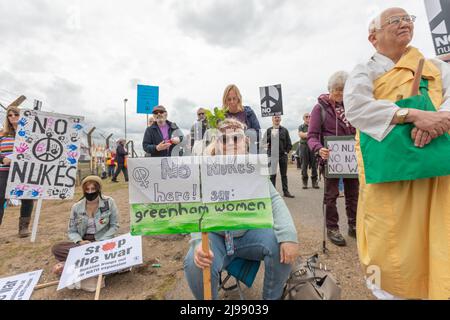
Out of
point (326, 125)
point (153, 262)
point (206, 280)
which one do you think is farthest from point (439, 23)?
point (153, 262)

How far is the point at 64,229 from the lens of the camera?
4422 mm

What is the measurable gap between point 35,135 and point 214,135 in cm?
339

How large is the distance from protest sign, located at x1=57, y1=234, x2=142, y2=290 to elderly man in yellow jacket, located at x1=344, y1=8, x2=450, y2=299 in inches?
83.0

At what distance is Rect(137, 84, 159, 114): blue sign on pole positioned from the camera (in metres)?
4.95

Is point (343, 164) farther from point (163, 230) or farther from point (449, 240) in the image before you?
point (163, 230)

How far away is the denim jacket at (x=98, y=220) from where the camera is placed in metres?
2.77

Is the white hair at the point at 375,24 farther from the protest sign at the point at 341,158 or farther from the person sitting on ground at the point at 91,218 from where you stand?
the person sitting on ground at the point at 91,218

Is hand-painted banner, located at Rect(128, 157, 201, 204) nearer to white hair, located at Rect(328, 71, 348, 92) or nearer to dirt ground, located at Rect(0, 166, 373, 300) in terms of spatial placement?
dirt ground, located at Rect(0, 166, 373, 300)

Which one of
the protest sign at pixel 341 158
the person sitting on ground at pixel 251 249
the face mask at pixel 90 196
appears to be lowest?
the person sitting on ground at pixel 251 249

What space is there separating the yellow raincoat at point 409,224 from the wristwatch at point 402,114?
162mm

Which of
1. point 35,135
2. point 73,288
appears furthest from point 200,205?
point 35,135

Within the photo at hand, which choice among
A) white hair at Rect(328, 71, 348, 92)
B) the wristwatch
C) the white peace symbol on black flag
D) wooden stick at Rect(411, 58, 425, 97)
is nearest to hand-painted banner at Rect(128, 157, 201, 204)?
the wristwatch

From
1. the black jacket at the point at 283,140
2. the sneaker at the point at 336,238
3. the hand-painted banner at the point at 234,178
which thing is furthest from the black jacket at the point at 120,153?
the hand-painted banner at the point at 234,178

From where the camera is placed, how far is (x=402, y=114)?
140 cm
